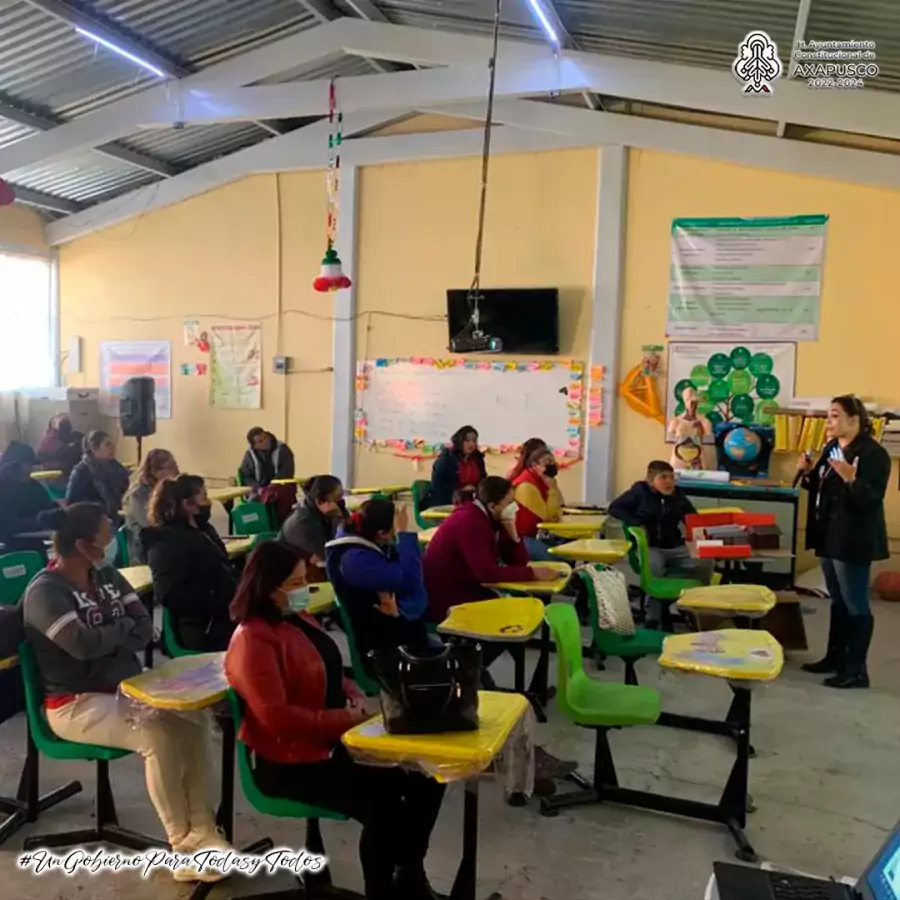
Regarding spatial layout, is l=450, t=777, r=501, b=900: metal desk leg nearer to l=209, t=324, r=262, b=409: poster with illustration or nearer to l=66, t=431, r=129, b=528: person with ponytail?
l=66, t=431, r=129, b=528: person with ponytail

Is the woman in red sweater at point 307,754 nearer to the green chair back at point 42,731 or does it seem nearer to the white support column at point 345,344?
the green chair back at point 42,731

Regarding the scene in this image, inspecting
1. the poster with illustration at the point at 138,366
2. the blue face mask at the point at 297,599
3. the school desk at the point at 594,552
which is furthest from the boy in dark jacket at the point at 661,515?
the poster with illustration at the point at 138,366

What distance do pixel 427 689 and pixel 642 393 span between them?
19.7 ft

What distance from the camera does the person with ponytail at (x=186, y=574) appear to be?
358cm

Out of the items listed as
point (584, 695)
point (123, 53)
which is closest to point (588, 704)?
point (584, 695)

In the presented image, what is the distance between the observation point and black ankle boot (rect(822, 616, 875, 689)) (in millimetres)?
4621

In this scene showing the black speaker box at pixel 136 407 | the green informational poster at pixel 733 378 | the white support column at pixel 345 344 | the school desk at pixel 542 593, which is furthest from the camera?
the black speaker box at pixel 136 407

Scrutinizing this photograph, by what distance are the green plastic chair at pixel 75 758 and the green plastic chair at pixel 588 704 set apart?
4.68 feet

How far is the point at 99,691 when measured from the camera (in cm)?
281

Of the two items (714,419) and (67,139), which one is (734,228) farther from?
(67,139)

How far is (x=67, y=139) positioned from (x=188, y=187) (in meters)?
1.69

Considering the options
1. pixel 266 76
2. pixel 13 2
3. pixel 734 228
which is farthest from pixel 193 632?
pixel 734 228

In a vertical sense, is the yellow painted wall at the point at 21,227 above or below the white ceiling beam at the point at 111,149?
below

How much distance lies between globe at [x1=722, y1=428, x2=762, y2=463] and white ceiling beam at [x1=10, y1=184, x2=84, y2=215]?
741cm
